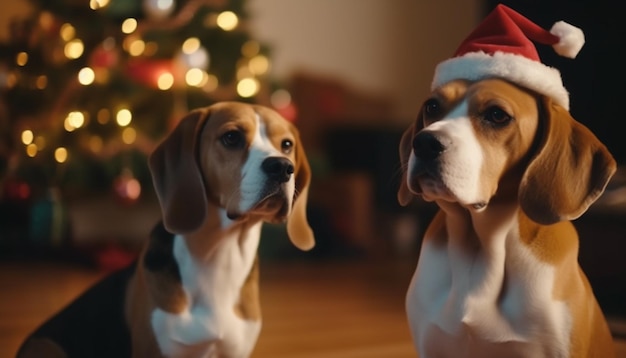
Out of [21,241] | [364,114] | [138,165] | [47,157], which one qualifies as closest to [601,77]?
[364,114]

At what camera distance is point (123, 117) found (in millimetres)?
4352

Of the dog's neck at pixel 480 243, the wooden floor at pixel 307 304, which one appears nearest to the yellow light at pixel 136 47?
the wooden floor at pixel 307 304

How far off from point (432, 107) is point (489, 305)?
1.45 ft

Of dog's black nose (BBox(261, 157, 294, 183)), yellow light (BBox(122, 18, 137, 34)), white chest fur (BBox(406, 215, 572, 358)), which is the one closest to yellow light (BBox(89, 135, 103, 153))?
yellow light (BBox(122, 18, 137, 34))

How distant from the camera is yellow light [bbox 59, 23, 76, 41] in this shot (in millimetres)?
4250

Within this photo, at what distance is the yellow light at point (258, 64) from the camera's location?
15.5 feet

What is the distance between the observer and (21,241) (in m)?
4.77

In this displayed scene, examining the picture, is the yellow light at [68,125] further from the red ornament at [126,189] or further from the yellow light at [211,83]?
the yellow light at [211,83]

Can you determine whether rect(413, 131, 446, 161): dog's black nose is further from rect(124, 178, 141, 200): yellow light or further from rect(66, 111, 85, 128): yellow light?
rect(66, 111, 85, 128): yellow light

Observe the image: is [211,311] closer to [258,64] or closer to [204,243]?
[204,243]

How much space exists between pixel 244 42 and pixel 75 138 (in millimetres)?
1078

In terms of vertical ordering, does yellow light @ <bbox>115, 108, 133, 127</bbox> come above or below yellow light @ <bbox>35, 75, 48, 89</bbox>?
below

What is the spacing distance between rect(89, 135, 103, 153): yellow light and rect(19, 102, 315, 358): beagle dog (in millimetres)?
2388

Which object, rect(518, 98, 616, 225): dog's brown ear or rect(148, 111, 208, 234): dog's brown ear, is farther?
rect(148, 111, 208, 234): dog's brown ear
